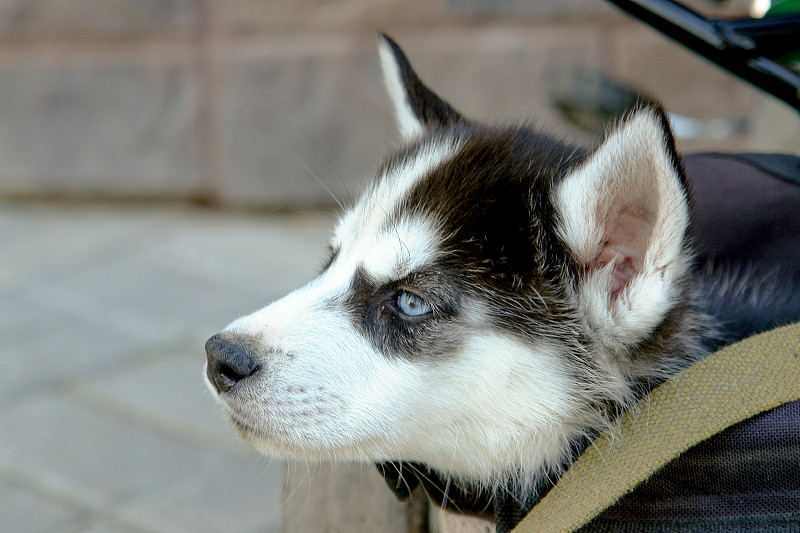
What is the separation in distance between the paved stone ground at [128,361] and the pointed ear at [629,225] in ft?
5.18

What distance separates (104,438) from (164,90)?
8.46 ft

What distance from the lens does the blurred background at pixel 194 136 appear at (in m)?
4.12

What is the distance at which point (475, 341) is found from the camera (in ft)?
6.03

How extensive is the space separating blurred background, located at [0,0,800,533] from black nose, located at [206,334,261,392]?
1835mm

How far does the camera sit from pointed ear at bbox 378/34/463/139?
2.30 meters

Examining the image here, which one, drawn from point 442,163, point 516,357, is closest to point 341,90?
point 442,163

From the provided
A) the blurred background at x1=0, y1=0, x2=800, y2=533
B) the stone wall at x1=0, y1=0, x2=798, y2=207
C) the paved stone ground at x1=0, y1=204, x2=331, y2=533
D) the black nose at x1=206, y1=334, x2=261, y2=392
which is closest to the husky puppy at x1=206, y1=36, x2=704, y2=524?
the black nose at x1=206, y1=334, x2=261, y2=392

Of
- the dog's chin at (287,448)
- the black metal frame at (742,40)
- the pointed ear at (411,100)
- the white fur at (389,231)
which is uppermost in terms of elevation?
the pointed ear at (411,100)

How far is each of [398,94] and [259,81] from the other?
10.1 ft

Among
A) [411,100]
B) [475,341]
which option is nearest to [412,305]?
[475,341]

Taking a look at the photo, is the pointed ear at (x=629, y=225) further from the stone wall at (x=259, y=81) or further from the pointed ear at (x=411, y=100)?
the stone wall at (x=259, y=81)

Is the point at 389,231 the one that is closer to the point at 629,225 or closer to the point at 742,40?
the point at 629,225

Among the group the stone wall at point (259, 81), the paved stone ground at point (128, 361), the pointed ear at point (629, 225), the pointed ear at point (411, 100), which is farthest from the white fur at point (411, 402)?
the stone wall at point (259, 81)

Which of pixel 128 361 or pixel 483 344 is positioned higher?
pixel 128 361
